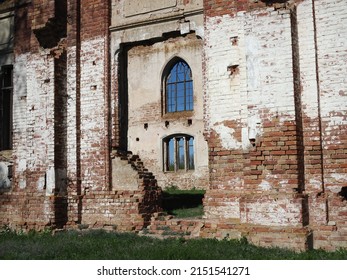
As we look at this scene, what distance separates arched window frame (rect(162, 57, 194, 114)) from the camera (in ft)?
61.9

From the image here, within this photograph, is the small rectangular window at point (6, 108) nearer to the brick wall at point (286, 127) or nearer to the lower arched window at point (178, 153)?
the brick wall at point (286, 127)

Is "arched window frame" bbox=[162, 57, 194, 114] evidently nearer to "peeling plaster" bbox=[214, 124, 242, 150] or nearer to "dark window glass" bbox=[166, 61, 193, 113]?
"dark window glass" bbox=[166, 61, 193, 113]

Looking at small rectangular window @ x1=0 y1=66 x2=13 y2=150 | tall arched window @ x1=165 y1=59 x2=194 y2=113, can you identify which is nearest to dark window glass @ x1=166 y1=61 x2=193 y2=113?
tall arched window @ x1=165 y1=59 x2=194 y2=113

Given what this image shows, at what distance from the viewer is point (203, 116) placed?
9109 mm

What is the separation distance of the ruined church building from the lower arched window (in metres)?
9.57

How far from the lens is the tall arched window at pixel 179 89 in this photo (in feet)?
62.1

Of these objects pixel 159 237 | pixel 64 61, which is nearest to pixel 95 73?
pixel 64 61

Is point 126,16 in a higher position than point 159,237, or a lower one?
higher

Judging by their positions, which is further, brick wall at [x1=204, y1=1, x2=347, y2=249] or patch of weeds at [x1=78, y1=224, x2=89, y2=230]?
patch of weeds at [x1=78, y1=224, x2=89, y2=230]

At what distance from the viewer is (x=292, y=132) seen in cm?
652

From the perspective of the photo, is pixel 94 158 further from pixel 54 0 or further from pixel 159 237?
pixel 54 0

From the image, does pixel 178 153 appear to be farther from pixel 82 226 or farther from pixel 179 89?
pixel 82 226

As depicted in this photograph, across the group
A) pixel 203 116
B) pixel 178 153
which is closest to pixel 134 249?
pixel 203 116

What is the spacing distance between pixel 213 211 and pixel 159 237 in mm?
1083
